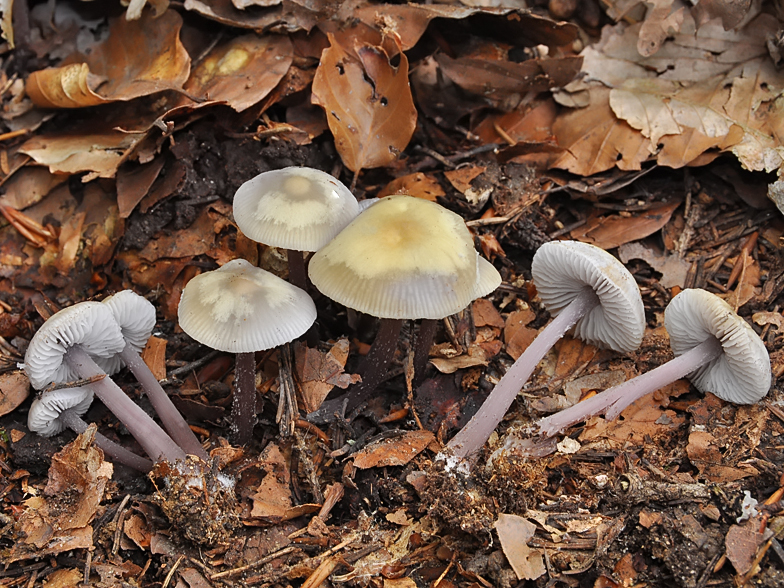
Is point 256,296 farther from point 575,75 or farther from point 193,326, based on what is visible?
point 575,75

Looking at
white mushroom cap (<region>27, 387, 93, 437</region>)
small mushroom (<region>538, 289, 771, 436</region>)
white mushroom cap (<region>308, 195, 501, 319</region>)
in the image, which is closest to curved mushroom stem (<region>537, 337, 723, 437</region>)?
small mushroom (<region>538, 289, 771, 436</region>)

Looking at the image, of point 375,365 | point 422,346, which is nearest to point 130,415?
point 375,365

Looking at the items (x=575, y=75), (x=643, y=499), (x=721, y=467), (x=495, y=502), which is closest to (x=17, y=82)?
(x=575, y=75)

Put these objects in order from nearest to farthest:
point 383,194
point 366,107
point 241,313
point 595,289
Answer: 1. point 241,313
2. point 595,289
3. point 366,107
4. point 383,194

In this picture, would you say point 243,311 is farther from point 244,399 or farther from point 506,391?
point 506,391

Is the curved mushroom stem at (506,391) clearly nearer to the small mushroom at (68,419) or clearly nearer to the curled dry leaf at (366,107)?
the curled dry leaf at (366,107)
